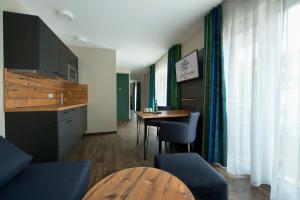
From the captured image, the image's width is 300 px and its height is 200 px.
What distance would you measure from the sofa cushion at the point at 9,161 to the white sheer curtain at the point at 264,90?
2309 mm

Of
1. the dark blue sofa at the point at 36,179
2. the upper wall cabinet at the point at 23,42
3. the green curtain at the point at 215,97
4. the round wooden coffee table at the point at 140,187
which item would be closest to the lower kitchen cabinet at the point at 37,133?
the upper wall cabinet at the point at 23,42

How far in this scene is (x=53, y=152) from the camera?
1.97m

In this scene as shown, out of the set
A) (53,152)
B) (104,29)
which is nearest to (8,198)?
(53,152)

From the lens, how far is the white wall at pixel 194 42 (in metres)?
2.97

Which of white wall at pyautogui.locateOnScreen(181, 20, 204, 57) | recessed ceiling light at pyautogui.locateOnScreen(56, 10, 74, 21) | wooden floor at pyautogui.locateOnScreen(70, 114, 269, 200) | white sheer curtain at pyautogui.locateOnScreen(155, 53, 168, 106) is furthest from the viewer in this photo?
white sheer curtain at pyautogui.locateOnScreen(155, 53, 168, 106)

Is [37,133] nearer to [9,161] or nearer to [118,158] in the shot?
[9,161]

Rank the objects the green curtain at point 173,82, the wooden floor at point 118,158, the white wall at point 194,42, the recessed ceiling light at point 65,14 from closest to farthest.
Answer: the wooden floor at point 118,158 → the recessed ceiling light at point 65,14 → the white wall at point 194,42 → the green curtain at point 173,82

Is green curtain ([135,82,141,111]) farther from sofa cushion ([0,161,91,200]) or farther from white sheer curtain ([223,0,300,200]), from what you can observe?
sofa cushion ([0,161,91,200])

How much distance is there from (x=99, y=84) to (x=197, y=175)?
371 cm

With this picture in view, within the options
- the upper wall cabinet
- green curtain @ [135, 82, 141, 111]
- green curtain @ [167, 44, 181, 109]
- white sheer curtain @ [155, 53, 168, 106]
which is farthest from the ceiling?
green curtain @ [135, 82, 141, 111]

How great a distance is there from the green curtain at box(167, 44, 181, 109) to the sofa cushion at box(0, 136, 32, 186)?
10.4 feet

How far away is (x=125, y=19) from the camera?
260 centimetres

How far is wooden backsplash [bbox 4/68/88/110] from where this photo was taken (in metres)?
1.90

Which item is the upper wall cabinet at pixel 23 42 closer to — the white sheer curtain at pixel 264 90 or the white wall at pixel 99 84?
the white wall at pixel 99 84
